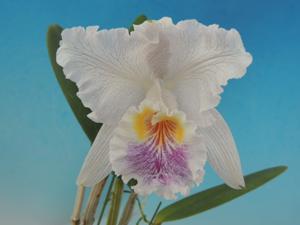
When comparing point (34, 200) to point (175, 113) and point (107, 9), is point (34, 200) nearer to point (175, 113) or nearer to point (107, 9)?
point (107, 9)

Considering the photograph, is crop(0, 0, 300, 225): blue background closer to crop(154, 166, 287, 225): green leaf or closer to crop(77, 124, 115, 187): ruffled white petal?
crop(154, 166, 287, 225): green leaf

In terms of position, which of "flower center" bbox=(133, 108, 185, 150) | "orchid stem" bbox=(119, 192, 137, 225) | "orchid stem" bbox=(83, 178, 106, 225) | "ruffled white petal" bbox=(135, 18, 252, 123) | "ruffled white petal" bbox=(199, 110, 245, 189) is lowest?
"orchid stem" bbox=(119, 192, 137, 225)

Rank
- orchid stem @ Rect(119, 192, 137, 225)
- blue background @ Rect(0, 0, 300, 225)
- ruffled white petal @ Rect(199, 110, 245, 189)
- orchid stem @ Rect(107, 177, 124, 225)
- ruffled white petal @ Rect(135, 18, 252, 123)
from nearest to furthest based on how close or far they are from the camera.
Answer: ruffled white petal @ Rect(135, 18, 252, 123), ruffled white petal @ Rect(199, 110, 245, 189), orchid stem @ Rect(107, 177, 124, 225), orchid stem @ Rect(119, 192, 137, 225), blue background @ Rect(0, 0, 300, 225)

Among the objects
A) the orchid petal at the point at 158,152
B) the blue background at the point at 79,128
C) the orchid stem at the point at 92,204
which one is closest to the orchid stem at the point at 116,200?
the orchid stem at the point at 92,204

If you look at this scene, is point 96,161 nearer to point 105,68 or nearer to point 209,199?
point 105,68

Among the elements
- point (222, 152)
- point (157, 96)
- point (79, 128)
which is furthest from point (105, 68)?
point (79, 128)

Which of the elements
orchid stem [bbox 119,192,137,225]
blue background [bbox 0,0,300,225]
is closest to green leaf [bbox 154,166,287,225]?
orchid stem [bbox 119,192,137,225]

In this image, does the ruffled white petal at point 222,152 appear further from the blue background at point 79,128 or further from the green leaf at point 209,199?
the blue background at point 79,128
